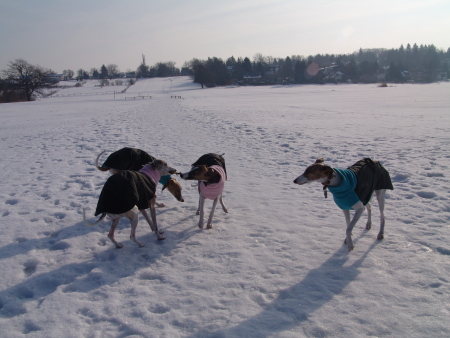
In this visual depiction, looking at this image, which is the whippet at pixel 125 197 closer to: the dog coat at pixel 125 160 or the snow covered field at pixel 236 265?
the snow covered field at pixel 236 265

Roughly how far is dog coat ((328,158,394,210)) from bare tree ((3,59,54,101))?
69678mm

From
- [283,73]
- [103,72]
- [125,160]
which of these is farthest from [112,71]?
[125,160]

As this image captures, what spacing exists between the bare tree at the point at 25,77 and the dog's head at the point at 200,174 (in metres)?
67.7

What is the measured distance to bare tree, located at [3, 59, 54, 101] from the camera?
2345 inches

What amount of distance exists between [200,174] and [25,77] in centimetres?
6957

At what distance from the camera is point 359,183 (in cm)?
478

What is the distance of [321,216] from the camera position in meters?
6.07

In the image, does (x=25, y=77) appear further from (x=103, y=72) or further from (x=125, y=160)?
(x=103, y=72)

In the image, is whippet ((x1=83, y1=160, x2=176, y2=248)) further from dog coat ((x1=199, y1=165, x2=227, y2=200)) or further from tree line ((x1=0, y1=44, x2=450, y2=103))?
tree line ((x1=0, y1=44, x2=450, y2=103))

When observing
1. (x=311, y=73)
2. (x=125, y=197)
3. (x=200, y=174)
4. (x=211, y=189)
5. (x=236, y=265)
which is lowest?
(x=236, y=265)

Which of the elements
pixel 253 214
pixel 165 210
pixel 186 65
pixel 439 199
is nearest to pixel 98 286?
pixel 165 210

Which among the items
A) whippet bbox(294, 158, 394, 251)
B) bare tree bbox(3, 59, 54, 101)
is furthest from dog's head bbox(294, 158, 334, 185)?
bare tree bbox(3, 59, 54, 101)

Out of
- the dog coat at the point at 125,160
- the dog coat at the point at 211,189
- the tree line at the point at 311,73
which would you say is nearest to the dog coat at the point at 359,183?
the dog coat at the point at 211,189

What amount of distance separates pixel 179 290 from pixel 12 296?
211 cm
